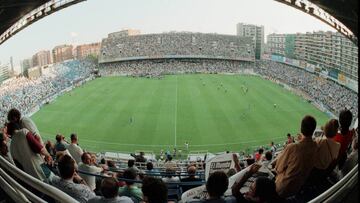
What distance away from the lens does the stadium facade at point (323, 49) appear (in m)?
54.1

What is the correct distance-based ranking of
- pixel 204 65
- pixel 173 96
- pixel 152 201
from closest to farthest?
pixel 152 201 < pixel 173 96 < pixel 204 65

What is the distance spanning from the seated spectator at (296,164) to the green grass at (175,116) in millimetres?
18341

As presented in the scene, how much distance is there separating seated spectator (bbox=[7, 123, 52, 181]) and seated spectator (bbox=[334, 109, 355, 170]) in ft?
10.7

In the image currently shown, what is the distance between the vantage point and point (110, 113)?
31.2 m

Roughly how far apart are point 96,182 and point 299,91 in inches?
1506

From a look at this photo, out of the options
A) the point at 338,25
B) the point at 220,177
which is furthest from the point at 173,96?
the point at 220,177

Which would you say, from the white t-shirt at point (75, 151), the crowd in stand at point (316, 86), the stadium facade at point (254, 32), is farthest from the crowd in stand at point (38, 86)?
the stadium facade at point (254, 32)

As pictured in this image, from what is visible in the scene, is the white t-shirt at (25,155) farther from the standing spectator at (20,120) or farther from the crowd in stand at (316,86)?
the crowd in stand at (316,86)

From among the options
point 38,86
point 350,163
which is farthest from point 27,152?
point 38,86

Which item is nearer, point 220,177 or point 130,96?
point 220,177

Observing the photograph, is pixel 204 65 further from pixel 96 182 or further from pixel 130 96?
pixel 96 182

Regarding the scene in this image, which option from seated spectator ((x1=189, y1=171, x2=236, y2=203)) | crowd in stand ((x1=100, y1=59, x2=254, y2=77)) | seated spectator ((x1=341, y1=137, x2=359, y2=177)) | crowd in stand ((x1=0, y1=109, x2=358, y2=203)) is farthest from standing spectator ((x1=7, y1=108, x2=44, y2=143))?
crowd in stand ((x1=100, y1=59, x2=254, y2=77))

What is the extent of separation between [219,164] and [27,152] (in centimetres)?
215

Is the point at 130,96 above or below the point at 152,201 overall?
below
